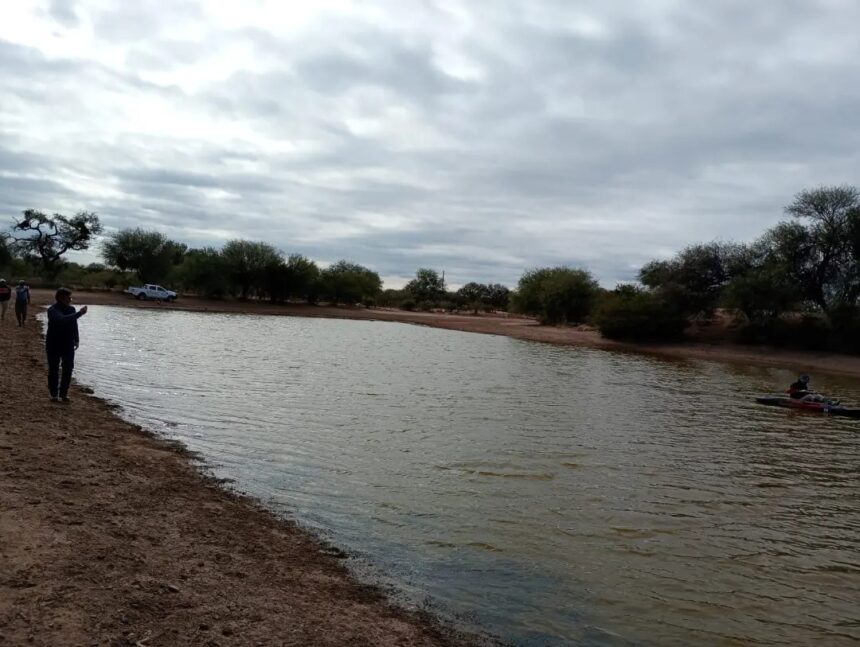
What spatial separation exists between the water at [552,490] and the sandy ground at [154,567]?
733mm

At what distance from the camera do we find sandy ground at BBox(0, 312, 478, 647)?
4.36 meters

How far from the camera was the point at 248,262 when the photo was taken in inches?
3095

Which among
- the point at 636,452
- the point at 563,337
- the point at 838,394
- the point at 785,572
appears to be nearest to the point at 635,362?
the point at 838,394

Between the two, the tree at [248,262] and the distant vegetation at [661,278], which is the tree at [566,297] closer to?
the distant vegetation at [661,278]

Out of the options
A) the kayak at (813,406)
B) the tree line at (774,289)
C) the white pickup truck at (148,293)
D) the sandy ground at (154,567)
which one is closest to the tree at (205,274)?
the white pickup truck at (148,293)

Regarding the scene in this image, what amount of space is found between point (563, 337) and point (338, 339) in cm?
2144

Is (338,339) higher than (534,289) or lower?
lower

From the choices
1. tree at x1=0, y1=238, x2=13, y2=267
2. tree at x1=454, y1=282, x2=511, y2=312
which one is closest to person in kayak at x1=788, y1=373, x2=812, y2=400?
tree at x1=0, y1=238, x2=13, y2=267

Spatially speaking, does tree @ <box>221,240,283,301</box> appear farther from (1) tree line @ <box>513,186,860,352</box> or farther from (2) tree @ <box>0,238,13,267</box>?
(1) tree line @ <box>513,186,860,352</box>

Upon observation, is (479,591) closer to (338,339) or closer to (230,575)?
(230,575)

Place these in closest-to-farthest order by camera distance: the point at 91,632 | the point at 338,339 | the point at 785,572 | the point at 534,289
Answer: the point at 91,632 → the point at 785,572 → the point at 338,339 → the point at 534,289

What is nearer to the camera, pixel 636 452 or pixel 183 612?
pixel 183 612

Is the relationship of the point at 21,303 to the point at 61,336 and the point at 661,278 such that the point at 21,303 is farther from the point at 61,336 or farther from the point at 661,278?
the point at 661,278

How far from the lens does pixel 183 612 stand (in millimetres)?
4641
